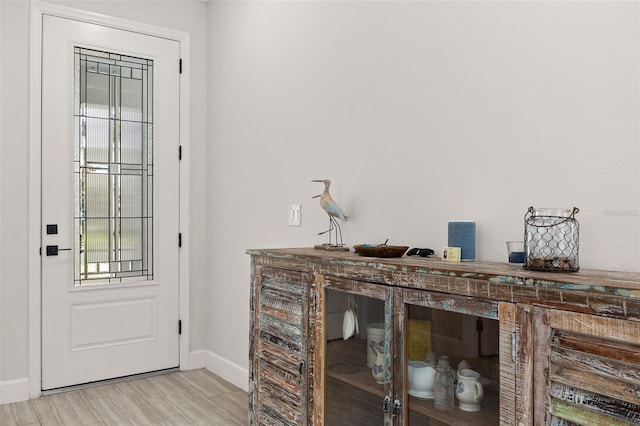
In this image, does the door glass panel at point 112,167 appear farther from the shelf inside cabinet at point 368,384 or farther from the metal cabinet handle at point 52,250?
the shelf inside cabinet at point 368,384

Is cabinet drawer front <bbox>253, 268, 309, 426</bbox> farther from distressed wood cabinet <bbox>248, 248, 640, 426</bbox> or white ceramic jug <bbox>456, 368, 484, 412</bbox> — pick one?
white ceramic jug <bbox>456, 368, 484, 412</bbox>

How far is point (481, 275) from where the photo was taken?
1473mm

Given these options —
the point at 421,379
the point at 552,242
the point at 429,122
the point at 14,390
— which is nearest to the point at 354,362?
the point at 421,379

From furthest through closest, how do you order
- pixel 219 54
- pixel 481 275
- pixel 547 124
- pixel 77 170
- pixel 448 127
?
pixel 219 54 < pixel 77 170 < pixel 448 127 < pixel 547 124 < pixel 481 275

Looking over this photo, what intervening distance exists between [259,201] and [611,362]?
8.30ft

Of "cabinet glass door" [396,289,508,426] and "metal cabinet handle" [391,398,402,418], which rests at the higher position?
"cabinet glass door" [396,289,508,426]

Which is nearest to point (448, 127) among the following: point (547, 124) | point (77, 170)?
point (547, 124)

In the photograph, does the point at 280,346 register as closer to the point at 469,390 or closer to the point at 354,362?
the point at 354,362

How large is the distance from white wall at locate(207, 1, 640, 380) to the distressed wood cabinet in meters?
0.31

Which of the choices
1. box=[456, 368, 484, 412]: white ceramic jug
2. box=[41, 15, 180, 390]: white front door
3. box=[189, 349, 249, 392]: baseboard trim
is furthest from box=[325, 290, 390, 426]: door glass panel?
box=[41, 15, 180, 390]: white front door

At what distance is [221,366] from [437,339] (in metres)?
2.62

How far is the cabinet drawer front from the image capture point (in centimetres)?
223

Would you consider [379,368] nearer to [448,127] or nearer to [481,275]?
[481,275]

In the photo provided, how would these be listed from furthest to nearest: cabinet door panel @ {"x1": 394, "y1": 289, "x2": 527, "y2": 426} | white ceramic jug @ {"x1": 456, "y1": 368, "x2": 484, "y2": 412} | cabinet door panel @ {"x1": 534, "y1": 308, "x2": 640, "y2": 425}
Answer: white ceramic jug @ {"x1": 456, "y1": 368, "x2": 484, "y2": 412} < cabinet door panel @ {"x1": 394, "y1": 289, "x2": 527, "y2": 426} < cabinet door panel @ {"x1": 534, "y1": 308, "x2": 640, "y2": 425}
